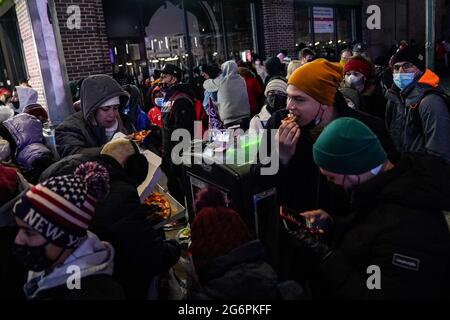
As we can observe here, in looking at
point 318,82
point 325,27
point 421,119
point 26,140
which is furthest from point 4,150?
point 325,27

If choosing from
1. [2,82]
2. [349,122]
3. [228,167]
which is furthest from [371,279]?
[2,82]

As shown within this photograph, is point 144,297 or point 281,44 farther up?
point 281,44

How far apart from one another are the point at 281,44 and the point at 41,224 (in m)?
13.5

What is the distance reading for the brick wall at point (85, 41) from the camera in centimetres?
838

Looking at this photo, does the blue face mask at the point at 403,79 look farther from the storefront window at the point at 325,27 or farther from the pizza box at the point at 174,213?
the storefront window at the point at 325,27

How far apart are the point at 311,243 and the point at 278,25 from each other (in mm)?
12893

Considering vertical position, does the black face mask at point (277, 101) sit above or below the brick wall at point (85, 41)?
below

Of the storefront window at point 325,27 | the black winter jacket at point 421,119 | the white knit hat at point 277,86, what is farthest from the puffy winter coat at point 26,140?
the storefront window at point 325,27

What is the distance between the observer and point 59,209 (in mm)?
1639

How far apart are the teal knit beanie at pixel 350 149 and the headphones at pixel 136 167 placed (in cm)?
120

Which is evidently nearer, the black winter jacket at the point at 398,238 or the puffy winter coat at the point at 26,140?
the black winter jacket at the point at 398,238

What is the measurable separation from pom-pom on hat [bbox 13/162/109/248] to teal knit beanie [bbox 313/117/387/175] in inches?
46.5
